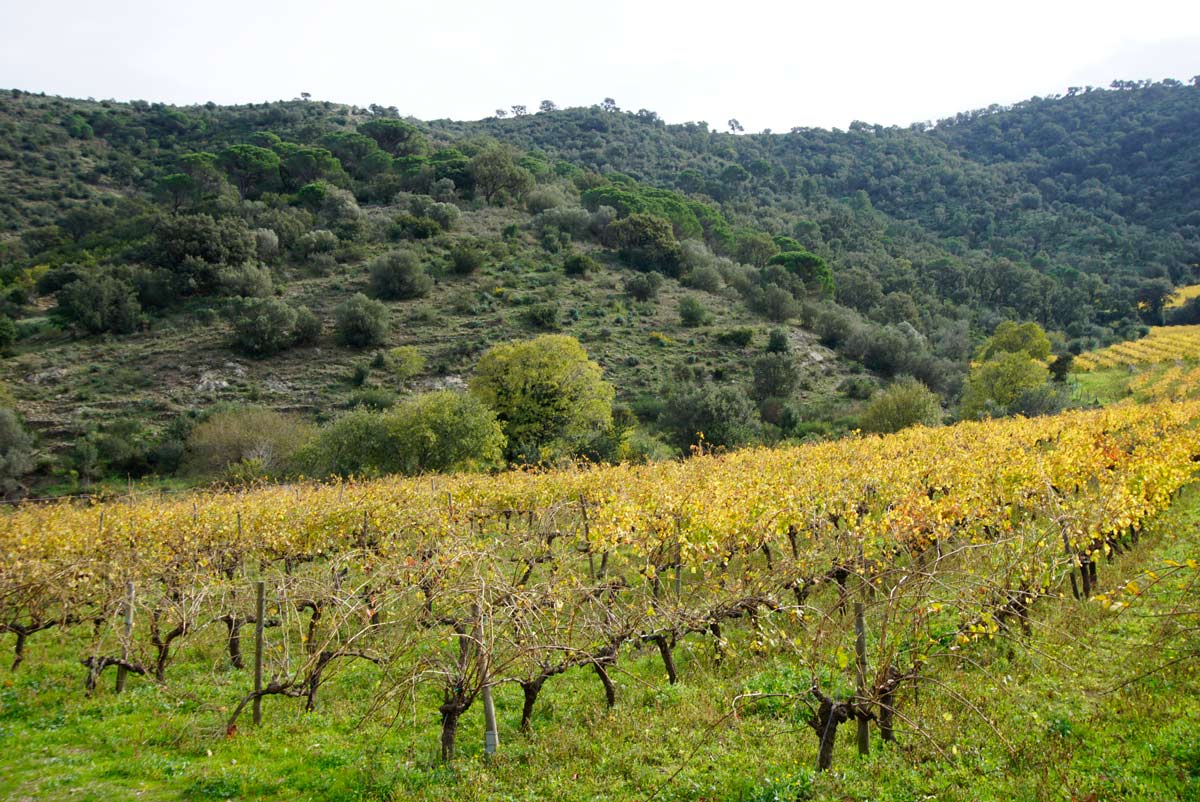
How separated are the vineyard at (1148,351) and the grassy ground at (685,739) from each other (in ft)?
176

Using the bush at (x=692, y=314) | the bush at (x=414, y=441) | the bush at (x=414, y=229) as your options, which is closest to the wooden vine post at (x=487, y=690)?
the bush at (x=414, y=441)

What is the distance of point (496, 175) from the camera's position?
70875 mm

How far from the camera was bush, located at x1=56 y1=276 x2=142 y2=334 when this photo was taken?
41656mm

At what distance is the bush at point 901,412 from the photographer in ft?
110

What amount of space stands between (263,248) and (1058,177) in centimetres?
11844

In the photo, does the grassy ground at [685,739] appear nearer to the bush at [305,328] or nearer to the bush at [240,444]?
the bush at [240,444]

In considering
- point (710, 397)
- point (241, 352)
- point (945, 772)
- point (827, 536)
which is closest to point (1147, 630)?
point (827, 536)

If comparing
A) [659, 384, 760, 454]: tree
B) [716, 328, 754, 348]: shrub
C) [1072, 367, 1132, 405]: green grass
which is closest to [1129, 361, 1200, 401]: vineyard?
[1072, 367, 1132, 405]: green grass

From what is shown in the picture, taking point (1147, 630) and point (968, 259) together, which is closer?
point (1147, 630)

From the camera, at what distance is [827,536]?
29.8 ft

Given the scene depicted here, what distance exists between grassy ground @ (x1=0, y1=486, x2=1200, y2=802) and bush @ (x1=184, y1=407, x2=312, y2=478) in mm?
21865

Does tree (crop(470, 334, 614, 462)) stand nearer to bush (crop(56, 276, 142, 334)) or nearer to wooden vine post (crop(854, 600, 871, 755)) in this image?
wooden vine post (crop(854, 600, 871, 755))

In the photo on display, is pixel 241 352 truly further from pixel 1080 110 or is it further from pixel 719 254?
pixel 1080 110

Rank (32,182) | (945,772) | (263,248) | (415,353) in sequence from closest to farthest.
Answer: (945,772) < (415,353) < (263,248) < (32,182)
